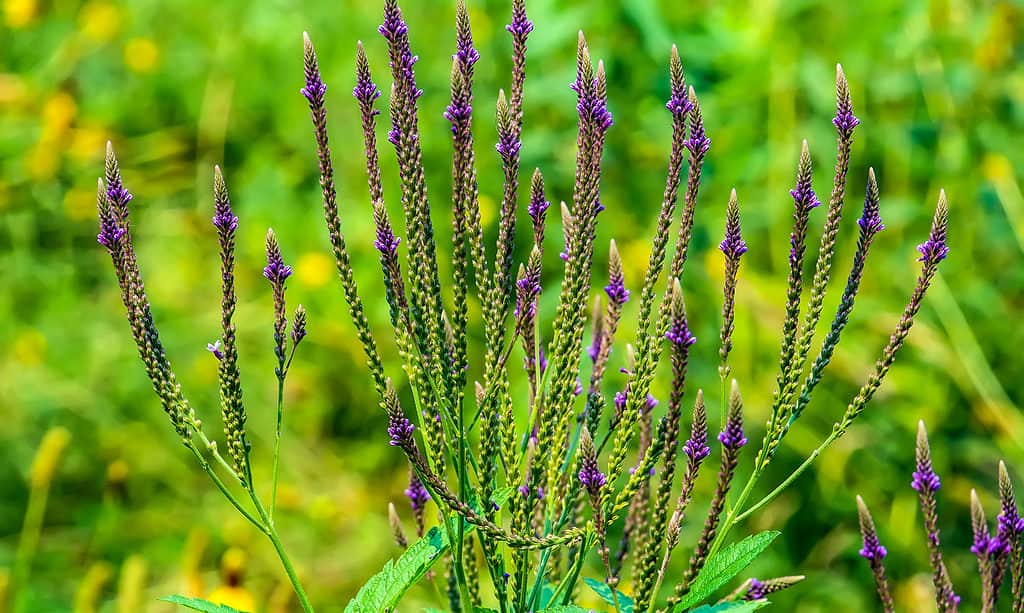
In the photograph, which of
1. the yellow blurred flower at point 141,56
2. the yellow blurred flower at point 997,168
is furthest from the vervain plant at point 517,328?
the yellow blurred flower at point 141,56

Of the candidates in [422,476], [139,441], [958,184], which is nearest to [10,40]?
[139,441]

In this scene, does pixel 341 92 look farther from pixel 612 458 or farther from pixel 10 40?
pixel 612 458

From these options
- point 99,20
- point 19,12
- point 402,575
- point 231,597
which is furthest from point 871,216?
point 19,12

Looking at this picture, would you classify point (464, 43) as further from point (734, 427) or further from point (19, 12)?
point (19, 12)

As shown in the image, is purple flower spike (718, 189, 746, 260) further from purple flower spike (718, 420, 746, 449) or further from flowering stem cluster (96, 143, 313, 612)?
flowering stem cluster (96, 143, 313, 612)

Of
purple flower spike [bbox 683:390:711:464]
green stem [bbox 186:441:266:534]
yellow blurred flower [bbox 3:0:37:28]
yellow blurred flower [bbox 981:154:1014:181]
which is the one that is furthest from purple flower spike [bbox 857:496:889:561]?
yellow blurred flower [bbox 3:0:37:28]
